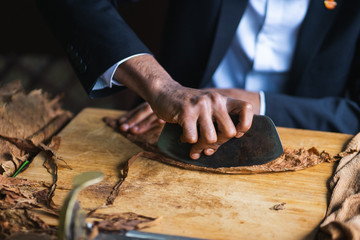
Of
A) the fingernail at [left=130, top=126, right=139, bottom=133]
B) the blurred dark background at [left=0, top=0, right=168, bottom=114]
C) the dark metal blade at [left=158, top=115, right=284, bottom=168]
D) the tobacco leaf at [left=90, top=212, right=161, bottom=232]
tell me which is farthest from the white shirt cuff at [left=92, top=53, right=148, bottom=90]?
the blurred dark background at [left=0, top=0, right=168, bottom=114]

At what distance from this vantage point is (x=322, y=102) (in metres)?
0.97

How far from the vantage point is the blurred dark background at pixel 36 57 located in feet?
7.61

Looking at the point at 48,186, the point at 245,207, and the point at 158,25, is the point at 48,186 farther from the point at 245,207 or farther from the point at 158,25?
the point at 158,25

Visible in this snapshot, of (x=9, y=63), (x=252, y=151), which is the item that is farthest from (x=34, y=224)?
(x=9, y=63)

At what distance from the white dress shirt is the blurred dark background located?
1.05 metres

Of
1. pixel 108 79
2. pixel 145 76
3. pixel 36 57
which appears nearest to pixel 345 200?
pixel 145 76

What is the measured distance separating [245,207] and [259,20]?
2.08ft

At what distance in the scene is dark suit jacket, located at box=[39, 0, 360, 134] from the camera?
2.68 ft

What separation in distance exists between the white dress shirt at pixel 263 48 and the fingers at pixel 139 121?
10.5 inches

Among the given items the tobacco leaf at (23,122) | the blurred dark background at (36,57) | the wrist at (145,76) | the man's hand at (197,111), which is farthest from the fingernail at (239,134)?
the blurred dark background at (36,57)

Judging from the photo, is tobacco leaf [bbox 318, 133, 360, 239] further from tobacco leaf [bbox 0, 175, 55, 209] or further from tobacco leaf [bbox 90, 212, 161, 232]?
tobacco leaf [bbox 0, 175, 55, 209]

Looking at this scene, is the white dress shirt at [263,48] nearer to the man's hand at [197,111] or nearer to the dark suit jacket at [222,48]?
the dark suit jacket at [222,48]

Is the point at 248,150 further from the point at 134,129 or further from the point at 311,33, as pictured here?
the point at 311,33

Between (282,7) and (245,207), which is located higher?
(282,7)
